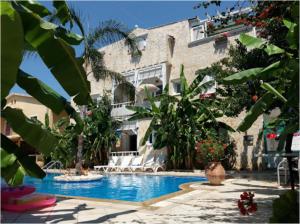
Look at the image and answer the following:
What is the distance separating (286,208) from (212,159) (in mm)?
10309

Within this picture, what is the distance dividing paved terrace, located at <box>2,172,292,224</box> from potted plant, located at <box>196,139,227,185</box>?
2.79m

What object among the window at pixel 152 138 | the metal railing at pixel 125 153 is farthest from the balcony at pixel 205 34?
the metal railing at pixel 125 153

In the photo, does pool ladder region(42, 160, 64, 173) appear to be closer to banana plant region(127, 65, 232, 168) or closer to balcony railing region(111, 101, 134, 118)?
balcony railing region(111, 101, 134, 118)

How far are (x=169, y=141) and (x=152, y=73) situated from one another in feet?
25.2

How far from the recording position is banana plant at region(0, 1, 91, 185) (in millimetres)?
3809

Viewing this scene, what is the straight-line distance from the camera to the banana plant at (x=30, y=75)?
381cm

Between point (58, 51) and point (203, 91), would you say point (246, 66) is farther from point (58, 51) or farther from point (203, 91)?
point (203, 91)

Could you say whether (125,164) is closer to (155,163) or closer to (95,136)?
(155,163)

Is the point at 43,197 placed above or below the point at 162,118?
below

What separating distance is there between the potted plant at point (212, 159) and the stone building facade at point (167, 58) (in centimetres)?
886

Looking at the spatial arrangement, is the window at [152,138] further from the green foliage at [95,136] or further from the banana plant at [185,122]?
the green foliage at [95,136]

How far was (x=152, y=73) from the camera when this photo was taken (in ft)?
93.7

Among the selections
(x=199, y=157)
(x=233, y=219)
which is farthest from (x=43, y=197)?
(x=199, y=157)

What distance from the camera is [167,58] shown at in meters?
27.8
